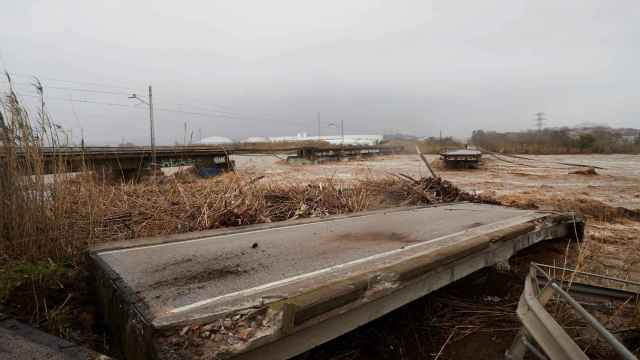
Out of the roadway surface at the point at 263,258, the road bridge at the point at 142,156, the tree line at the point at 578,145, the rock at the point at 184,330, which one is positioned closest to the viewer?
the rock at the point at 184,330

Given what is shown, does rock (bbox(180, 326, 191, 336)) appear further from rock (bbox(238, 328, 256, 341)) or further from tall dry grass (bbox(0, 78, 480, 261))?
tall dry grass (bbox(0, 78, 480, 261))

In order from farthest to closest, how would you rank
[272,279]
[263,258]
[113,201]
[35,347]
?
[113,201] < [263,258] < [272,279] < [35,347]

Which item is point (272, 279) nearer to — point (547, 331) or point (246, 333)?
point (246, 333)

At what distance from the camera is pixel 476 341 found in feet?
9.64

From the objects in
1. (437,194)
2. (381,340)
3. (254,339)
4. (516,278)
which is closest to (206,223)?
(381,340)

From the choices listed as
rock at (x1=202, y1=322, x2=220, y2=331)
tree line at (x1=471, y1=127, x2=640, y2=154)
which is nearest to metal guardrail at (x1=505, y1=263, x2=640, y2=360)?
rock at (x1=202, y1=322, x2=220, y2=331)

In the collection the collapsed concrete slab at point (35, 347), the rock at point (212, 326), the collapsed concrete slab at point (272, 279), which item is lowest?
the collapsed concrete slab at point (35, 347)

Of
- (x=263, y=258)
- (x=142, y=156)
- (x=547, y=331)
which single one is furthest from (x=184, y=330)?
(x=142, y=156)

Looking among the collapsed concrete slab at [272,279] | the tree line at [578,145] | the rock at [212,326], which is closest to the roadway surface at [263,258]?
the collapsed concrete slab at [272,279]

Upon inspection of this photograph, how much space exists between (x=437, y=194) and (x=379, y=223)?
352 centimetres

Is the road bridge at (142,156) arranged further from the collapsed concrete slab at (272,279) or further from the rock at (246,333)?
the rock at (246,333)

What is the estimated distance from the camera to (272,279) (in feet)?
7.25

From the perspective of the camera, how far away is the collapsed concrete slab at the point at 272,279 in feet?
5.19

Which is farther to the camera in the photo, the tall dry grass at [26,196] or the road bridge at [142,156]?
the road bridge at [142,156]
